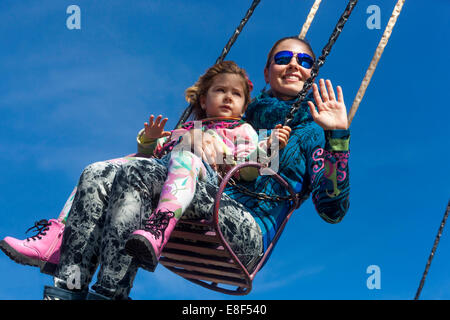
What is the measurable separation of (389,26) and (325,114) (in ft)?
4.44

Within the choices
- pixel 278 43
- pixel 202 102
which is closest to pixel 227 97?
pixel 202 102

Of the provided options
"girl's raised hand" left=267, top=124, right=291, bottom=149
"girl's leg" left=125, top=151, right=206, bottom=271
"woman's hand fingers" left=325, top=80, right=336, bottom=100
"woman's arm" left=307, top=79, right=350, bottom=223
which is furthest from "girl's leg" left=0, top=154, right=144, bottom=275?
"woman's hand fingers" left=325, top=80, right=336, bottom=100

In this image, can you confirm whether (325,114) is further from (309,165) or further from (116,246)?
(116,246)

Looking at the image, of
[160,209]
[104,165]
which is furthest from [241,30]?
[160,209]

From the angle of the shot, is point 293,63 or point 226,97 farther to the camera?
point 293,63

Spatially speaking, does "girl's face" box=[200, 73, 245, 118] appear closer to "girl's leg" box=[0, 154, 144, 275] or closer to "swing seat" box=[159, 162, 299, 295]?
"swing seat" box=[159, 162, 299, 295]

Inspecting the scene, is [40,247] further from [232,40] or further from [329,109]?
[232,40]

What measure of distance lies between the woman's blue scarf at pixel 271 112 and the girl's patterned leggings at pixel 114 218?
0.95 m

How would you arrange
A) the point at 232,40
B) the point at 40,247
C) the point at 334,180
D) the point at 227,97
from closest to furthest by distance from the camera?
the point at 40,247 → the point at 334,180 → the point at 227,97 → the point at 232,40

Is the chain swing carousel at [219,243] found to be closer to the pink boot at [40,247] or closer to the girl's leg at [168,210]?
the girl's leg at [168,210]

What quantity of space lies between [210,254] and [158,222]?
0.71m

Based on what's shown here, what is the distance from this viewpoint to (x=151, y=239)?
278cm

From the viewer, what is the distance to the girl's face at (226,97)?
3952mm

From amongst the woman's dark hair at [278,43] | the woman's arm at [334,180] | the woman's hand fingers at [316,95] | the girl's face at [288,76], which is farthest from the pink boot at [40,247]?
the woman's dark hair at [278,43]
